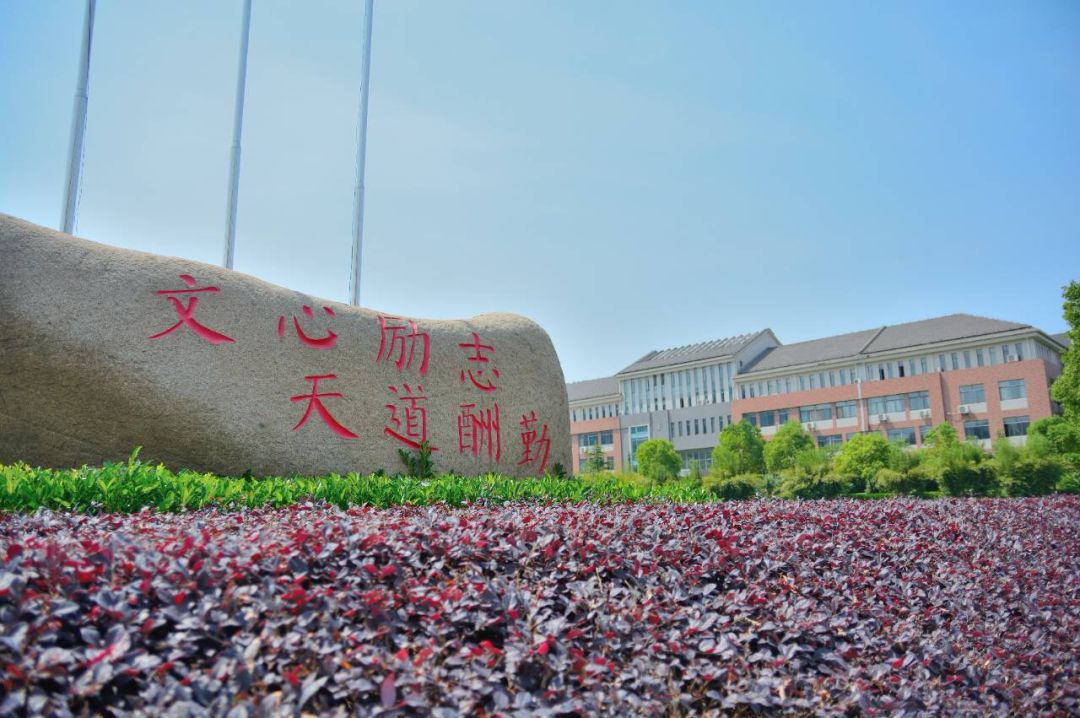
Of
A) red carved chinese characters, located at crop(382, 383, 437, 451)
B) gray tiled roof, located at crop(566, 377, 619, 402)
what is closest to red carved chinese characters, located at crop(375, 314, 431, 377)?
red carved chinese characters, located at crop(382, 383, 437, 451)

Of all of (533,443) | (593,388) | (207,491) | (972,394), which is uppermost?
(593,388)

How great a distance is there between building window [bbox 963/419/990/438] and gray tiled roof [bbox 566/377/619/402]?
880 inches

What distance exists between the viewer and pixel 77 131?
32.3 ft

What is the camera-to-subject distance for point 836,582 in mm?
3523

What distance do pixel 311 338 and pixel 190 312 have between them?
3.64 feet

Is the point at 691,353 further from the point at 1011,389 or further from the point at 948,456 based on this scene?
the point at 948,456

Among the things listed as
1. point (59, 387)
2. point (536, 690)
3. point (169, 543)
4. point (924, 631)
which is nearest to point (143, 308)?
point (59, 387)

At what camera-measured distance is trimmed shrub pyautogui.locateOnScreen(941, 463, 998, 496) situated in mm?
19391

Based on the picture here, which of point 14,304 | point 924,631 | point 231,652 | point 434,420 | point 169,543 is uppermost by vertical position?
point 14,304

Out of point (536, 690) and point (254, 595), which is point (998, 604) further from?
point (254, 595)

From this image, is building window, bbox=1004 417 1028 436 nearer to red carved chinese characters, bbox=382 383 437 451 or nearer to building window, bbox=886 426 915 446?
building window, bbox=886 426 915 446

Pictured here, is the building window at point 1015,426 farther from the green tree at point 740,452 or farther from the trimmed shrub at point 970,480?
the trimmed shrub at point 970,480

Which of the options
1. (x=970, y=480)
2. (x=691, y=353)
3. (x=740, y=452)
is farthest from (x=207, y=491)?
(x=691, y=353)

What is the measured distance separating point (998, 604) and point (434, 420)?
18.1ft
